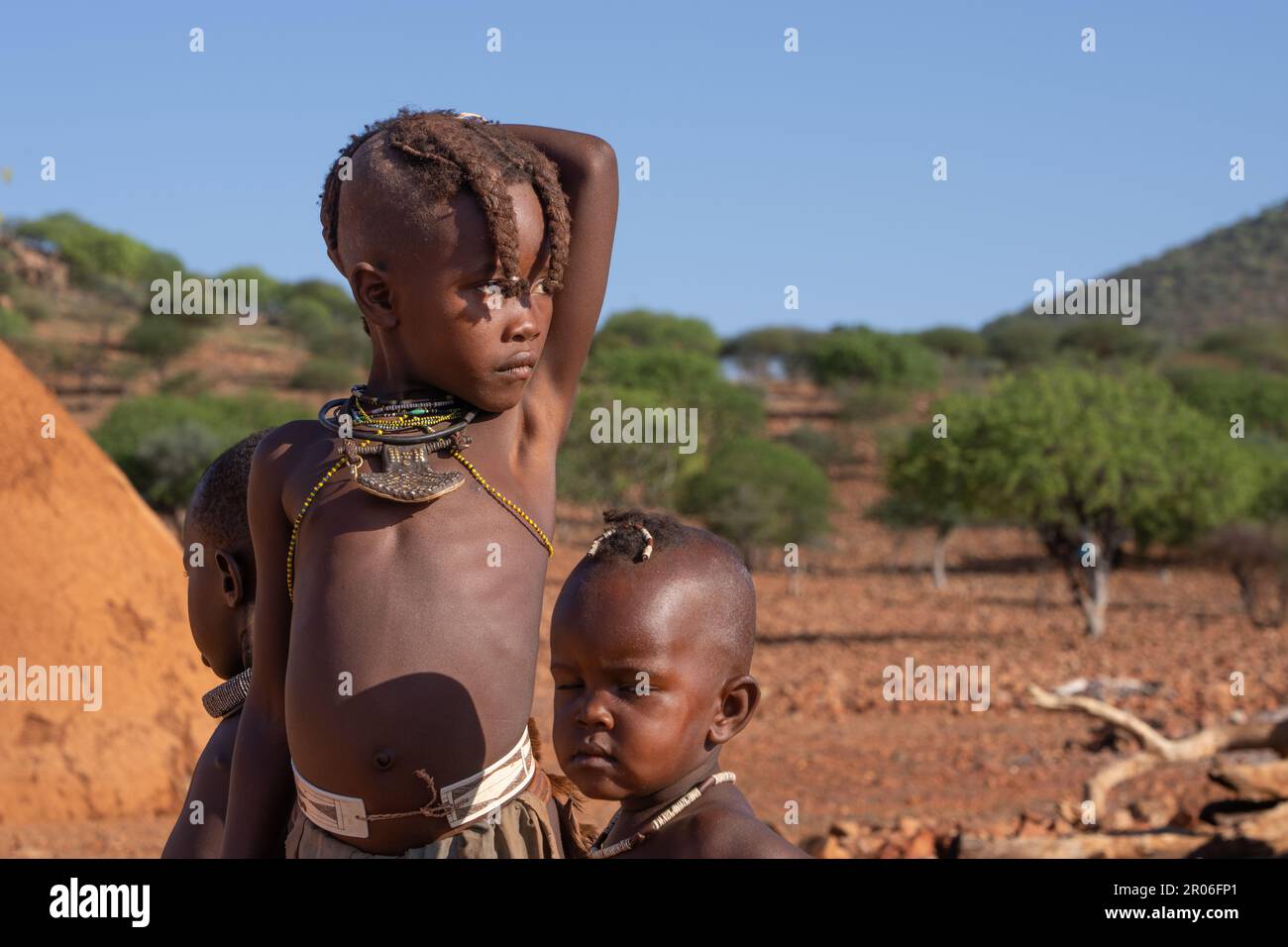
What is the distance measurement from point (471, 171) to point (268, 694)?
91 cm

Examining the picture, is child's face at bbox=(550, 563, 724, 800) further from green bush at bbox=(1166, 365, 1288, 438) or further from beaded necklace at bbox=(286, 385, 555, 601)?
green bush at bbox=(1166, 365, 1288, 438)

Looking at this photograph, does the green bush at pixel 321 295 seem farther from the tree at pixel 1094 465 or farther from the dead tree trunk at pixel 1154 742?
the dead tree trunk at pixel 1154 742

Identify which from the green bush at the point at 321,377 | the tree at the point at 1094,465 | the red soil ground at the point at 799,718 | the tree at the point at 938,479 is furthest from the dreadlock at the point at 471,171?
the green bush at the point at 321,377

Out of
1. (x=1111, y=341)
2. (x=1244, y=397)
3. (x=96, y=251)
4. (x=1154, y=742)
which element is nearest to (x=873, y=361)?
(x=1111, y=341)

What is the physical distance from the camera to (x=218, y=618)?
2.61m

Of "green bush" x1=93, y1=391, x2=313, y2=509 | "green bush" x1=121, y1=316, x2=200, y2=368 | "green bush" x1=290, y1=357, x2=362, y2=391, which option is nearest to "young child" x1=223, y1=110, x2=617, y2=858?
"green bush" x1=93, y1=391, x2=313, y2=509

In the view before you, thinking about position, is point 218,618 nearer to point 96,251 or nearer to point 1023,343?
point 96,251

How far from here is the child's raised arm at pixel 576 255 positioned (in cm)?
233

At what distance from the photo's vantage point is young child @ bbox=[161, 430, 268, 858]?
249 centimetres

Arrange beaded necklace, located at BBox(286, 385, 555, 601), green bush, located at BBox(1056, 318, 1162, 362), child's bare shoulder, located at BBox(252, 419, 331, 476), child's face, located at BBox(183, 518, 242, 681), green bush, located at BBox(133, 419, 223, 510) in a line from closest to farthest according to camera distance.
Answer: beaded necklace, located at BBox(286, 385, 555, 601), child's bare shoulder, located at BBox(252, 419, 331, 476), child's face, located at BBox(183, 518, 242, 681), green bush, located at BBox(133, 419, 223, 510), green bush, located at BBox(1056, 318, 1162, 362)

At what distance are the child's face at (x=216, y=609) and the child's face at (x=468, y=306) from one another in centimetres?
70

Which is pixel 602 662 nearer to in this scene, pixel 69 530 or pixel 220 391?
pixel 69 530

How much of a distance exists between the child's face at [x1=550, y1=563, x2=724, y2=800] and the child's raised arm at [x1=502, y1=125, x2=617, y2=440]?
44 centimetres
